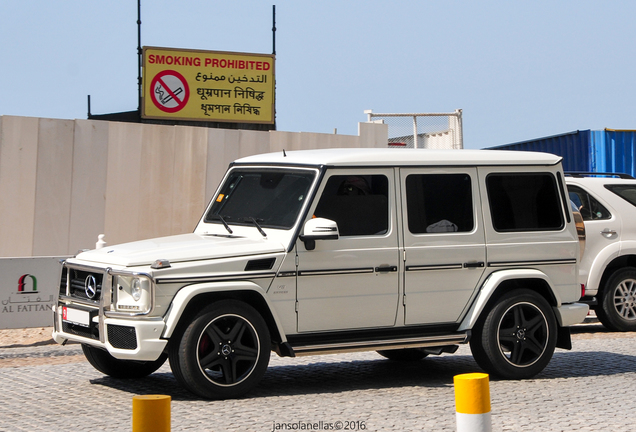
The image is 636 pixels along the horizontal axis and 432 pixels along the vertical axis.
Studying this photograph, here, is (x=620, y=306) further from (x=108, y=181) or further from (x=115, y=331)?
(x=108, y=181)

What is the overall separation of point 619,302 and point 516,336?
14.1 ft

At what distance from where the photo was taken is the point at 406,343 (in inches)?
316

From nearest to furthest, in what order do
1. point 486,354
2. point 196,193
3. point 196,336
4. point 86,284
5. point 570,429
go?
point 570,429, point 196,336, point 86,284, point 486,354, point 196,193

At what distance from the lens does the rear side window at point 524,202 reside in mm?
8562

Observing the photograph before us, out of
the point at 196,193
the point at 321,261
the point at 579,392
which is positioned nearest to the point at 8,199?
the point at 196,193

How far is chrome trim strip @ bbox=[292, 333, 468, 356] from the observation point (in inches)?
299

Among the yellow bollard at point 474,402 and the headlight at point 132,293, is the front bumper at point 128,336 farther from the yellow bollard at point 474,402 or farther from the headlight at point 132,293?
the yellow bollard at point 474,402

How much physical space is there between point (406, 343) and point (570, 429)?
6.23 feet

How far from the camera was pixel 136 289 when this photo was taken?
7156 millimetres

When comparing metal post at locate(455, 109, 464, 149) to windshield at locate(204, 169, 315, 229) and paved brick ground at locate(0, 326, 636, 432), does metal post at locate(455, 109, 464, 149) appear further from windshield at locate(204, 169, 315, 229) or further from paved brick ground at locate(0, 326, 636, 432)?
windshield at locate(204, 169, 315, 229)

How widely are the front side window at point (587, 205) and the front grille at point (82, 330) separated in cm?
713

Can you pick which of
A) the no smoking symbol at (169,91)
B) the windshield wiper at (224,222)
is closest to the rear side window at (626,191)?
the windshield wiper at (224,222)

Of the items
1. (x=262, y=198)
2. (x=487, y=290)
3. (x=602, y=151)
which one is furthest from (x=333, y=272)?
(x=602, y=151)

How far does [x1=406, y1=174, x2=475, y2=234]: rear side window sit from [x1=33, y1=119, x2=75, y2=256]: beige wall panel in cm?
895
